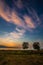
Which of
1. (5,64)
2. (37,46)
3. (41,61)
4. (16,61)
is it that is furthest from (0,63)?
(37,46)

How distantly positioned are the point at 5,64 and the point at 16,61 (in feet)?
4.82

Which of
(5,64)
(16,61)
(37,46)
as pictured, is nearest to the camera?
(5,64)

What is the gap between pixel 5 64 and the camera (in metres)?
15.1

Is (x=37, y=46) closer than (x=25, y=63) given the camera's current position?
No

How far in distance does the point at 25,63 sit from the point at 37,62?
1371 mm

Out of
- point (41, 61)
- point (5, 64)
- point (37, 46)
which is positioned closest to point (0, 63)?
point (5, 64)

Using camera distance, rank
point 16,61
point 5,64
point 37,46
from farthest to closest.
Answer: point 37,46 → point 16,61 → point 5,64

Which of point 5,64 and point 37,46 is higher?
point 37,46

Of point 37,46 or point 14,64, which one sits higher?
point 37,46

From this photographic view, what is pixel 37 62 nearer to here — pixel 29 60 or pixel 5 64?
pixel 29 60

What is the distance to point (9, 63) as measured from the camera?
15531mm

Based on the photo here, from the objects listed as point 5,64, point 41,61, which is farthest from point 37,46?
point 5,64

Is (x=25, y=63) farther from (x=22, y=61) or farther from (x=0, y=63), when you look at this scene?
(x=0, y=63)

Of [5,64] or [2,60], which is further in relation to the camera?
[2,60]
